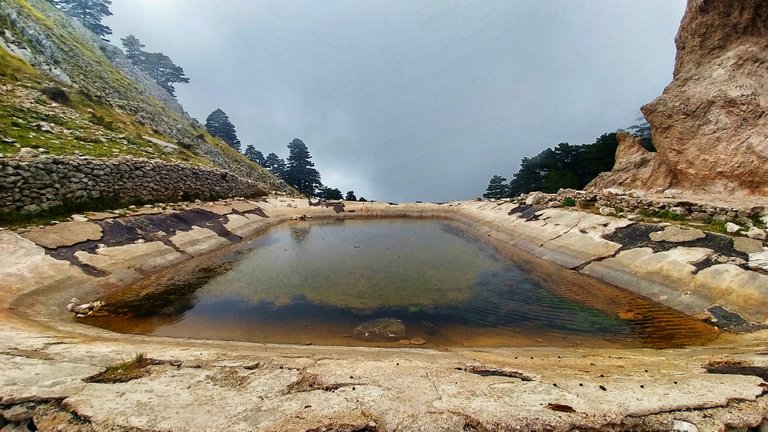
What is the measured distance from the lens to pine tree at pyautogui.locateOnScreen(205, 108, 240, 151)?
3593 inches

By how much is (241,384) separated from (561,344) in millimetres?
7797

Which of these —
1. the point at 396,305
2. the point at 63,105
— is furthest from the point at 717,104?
the point at 63,105

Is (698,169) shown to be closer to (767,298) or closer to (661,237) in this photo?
(661,237)

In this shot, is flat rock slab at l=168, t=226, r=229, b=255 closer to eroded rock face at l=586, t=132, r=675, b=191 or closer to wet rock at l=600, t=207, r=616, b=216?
wet rock at l=600, t=207, r=616, b=216

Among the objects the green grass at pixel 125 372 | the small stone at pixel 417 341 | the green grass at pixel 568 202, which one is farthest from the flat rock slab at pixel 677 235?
the green grass at pixel 125 372

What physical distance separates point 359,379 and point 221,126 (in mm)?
102518

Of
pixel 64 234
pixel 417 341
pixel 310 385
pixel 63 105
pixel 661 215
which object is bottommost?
pixel 417 341

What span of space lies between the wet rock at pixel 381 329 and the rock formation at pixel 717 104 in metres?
22.8

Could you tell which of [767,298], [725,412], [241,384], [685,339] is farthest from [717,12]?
[241,384]

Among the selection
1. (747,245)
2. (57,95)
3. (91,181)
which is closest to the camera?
(747,245)

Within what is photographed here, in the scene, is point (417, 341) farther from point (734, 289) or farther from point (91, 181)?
point (91, 181)

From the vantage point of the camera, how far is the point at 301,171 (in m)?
80.2

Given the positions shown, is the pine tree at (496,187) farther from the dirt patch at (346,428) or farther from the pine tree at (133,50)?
the pine tree at (133,50)

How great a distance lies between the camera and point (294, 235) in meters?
27.3
